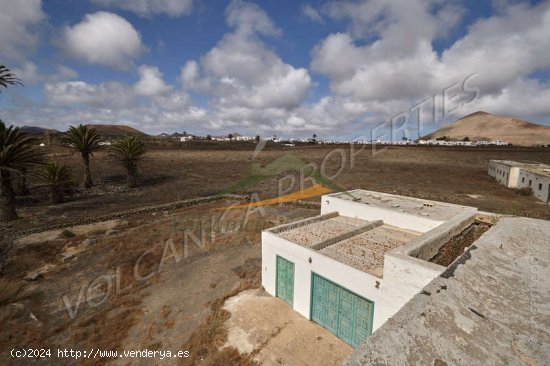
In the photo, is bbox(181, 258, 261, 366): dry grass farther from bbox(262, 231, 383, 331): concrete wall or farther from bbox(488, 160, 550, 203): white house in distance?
bbox(488, 160, 550, 203): white house in distance

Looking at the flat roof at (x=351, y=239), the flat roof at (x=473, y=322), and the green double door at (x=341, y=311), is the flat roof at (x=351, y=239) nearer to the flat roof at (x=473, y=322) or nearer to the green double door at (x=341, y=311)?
the green double door at (x=341, y=311)

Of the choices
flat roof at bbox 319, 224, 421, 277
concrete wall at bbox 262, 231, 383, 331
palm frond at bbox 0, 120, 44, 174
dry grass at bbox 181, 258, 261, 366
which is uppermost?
palm frond at bbox 0, 120, 44, 174

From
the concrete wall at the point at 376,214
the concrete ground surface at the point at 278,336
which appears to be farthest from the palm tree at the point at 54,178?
the concrete wall at the point at 376,214

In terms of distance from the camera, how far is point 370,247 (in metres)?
10.2

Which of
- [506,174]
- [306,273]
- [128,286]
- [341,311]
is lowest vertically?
[128,286]

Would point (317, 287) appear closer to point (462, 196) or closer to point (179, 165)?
point (462, 196)

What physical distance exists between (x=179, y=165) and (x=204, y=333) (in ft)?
136

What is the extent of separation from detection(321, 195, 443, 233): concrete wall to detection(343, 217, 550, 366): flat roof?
18.4ft

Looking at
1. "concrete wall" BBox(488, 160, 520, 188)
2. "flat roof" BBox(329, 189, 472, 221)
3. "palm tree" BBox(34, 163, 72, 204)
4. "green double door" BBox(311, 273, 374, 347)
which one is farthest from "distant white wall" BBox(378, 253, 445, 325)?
"concrete wall" BBox(488, 160, 520, 188)

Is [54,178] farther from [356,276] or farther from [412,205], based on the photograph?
[412,205]

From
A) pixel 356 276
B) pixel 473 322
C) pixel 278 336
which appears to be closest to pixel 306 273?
pixel 356 276

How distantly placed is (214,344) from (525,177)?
41.2 meters

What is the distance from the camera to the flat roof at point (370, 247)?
8.82 meters

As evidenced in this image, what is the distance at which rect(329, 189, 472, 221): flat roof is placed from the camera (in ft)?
39.4
